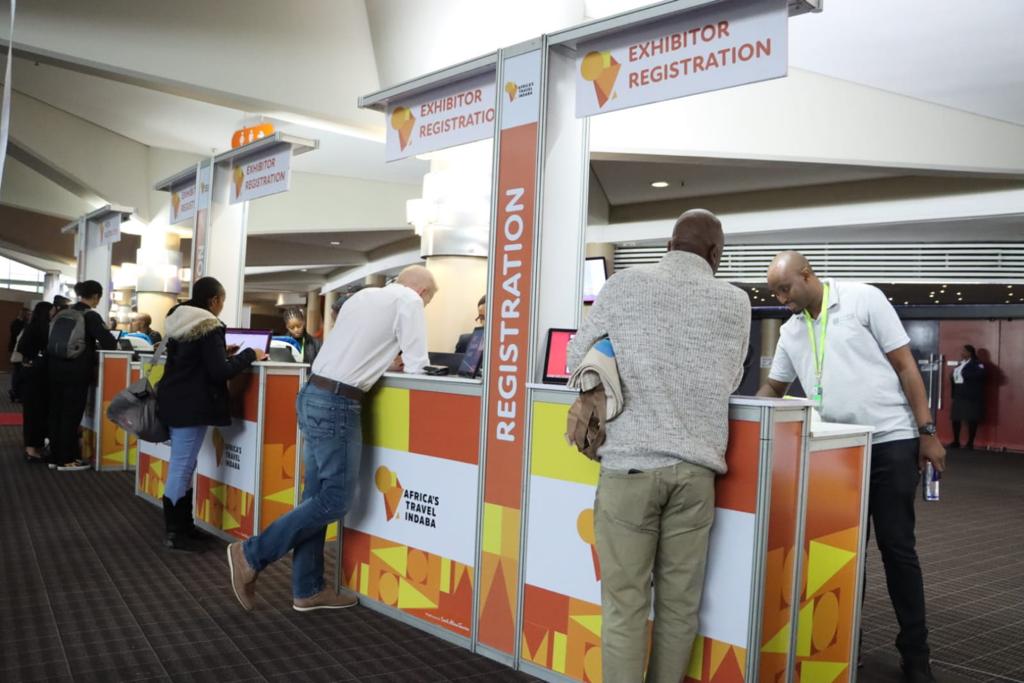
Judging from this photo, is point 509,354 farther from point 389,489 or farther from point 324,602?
point 324,602

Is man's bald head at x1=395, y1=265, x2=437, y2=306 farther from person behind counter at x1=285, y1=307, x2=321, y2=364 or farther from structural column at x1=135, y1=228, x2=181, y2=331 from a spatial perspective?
structural column at x1=135, y1=228, x2=181, y2=331

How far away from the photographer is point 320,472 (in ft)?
11.7

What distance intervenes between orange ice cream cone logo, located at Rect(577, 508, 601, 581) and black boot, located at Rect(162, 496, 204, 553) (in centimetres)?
262

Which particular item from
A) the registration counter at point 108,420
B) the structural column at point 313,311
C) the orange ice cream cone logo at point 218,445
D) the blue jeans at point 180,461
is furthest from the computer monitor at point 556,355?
the structural column at point 313,311

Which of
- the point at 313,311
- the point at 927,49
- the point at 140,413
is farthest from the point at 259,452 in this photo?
the point at 313,311

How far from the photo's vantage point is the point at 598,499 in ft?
7.87

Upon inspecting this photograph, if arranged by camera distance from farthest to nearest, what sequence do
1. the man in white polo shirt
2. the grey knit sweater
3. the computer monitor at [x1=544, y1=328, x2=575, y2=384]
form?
the computer monitor at [x1=544, y1=328, x2=575, y2=384]
the man in white polo shirt
the grey knit sweater

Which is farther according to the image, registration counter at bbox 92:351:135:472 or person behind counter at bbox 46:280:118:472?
registration counter at bbox 92:351:135:472

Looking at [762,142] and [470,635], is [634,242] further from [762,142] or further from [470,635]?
[470,635]

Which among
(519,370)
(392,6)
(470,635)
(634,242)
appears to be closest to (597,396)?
(519,370)

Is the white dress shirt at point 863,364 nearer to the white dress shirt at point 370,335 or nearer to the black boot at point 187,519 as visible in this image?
the white dress shirt at point 370,335

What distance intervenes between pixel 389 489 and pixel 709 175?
26.2 feet

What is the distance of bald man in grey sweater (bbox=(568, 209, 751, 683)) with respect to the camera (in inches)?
89.1

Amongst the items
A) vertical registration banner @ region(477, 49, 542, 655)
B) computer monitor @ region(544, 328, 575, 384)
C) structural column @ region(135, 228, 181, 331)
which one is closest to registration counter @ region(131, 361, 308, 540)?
vertical registration banner @ region(477, 49, 542, 655)
